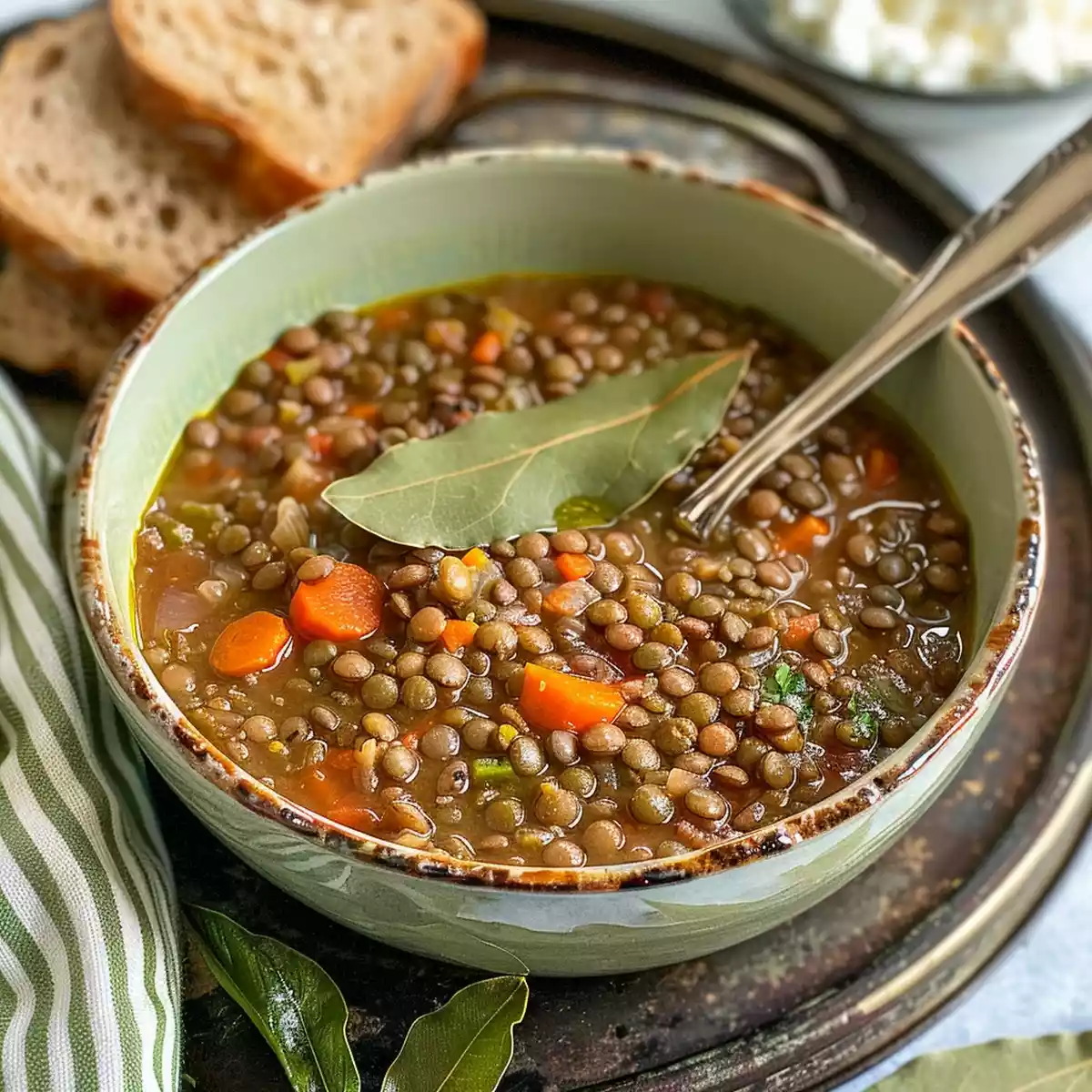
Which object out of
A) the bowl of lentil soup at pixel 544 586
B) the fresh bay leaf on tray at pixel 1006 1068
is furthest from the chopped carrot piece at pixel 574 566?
the fresh bay leaf on tray at pixel 1006 1068

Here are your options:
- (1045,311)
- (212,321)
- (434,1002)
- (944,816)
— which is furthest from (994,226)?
(434,1002)

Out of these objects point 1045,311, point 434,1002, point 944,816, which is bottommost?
point 434,1002

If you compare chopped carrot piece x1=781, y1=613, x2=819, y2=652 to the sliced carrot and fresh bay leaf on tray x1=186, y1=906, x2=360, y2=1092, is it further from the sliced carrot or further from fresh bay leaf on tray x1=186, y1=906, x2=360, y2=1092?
fresh bay leaf on tray x1=186, y1=906, x2=360, y2=1092

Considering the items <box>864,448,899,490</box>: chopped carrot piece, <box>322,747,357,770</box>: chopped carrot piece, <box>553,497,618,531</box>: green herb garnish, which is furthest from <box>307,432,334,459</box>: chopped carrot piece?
<box>864,448,899,490</box>: chopped carrot piece

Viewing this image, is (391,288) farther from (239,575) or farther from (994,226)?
(994,226)

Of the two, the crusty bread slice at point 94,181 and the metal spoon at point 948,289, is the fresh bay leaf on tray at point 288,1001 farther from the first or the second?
the crusty bread slice at point 94,181
